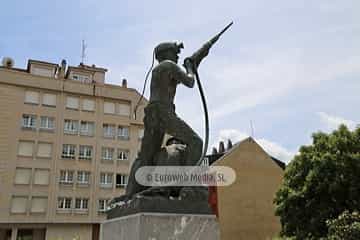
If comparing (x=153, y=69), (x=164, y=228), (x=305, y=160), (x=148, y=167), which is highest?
(x=305, y=160)

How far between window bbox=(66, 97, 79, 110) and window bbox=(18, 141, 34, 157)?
505cm

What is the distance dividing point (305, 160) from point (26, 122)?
82.4 ft

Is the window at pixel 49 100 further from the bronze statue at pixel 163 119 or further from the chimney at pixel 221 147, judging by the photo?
the bronze statue at pixel 163 119

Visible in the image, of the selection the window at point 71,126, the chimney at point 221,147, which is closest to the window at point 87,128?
the window at point 71,126

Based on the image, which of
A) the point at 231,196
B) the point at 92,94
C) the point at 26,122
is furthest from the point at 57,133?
the point at 231,196

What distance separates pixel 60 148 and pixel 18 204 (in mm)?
5923

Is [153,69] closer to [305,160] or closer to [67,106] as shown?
[305,160]

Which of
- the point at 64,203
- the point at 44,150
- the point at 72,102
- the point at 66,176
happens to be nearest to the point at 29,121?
the point at 44,150

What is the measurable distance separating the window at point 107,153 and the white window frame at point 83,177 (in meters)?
2.13

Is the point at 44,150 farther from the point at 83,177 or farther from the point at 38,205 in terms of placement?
the point at 38,205

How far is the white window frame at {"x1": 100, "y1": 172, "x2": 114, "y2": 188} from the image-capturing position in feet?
118

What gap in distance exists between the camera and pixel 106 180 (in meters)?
36.2

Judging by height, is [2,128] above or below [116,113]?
below

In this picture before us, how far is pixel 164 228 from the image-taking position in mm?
4766
